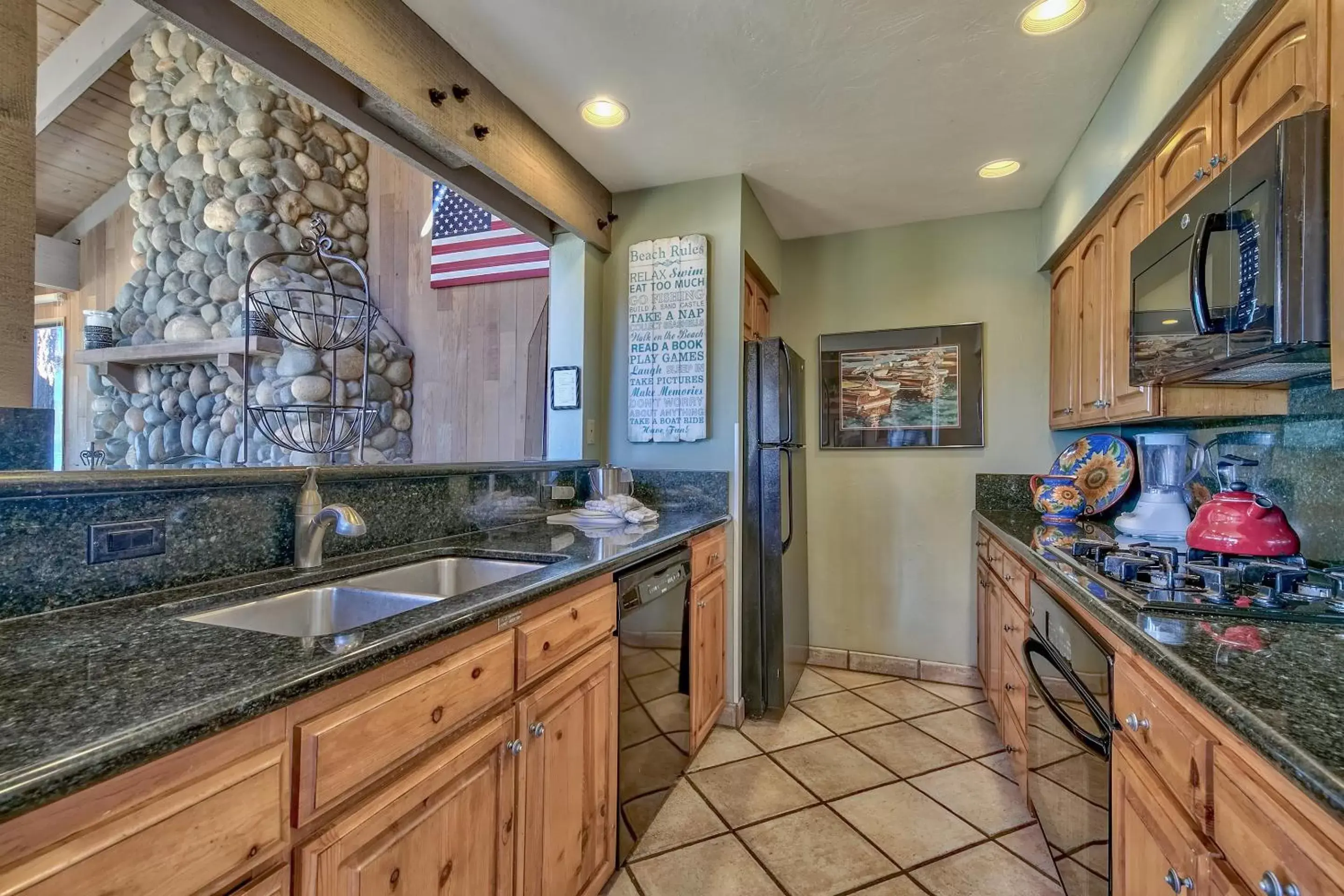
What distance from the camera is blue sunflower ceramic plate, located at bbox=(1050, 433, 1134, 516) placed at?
2344 millimetres

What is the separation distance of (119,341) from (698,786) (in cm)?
452

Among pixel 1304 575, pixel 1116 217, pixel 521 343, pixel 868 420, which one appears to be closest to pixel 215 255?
pixel 521 343

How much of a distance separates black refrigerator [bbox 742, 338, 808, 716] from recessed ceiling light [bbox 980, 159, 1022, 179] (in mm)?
1115

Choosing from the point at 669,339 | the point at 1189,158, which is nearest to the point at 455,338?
the point at 669,339

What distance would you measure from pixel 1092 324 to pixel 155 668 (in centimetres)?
283

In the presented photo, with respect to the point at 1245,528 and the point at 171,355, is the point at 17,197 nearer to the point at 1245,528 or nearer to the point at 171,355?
the point at 1245,528

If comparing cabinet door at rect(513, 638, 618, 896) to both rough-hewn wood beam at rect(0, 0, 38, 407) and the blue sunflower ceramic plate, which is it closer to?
rough-hewn wood beam at rect(0, 0, 38, 407)

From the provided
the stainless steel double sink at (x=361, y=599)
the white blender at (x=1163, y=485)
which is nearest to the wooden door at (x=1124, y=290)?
the white blender at (x=1163, y=485)

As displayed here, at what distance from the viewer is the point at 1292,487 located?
1.55 meters

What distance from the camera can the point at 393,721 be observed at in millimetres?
854

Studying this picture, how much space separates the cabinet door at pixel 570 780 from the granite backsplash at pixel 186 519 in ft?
2.26

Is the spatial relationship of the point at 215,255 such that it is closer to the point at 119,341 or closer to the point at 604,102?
the point at 119,341

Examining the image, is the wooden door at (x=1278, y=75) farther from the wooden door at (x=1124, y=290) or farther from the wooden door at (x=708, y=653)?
the wooden door at (x=708, y=653)

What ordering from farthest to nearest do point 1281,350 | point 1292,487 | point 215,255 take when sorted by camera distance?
point 215,255
point 1292,487
point 1281,350
